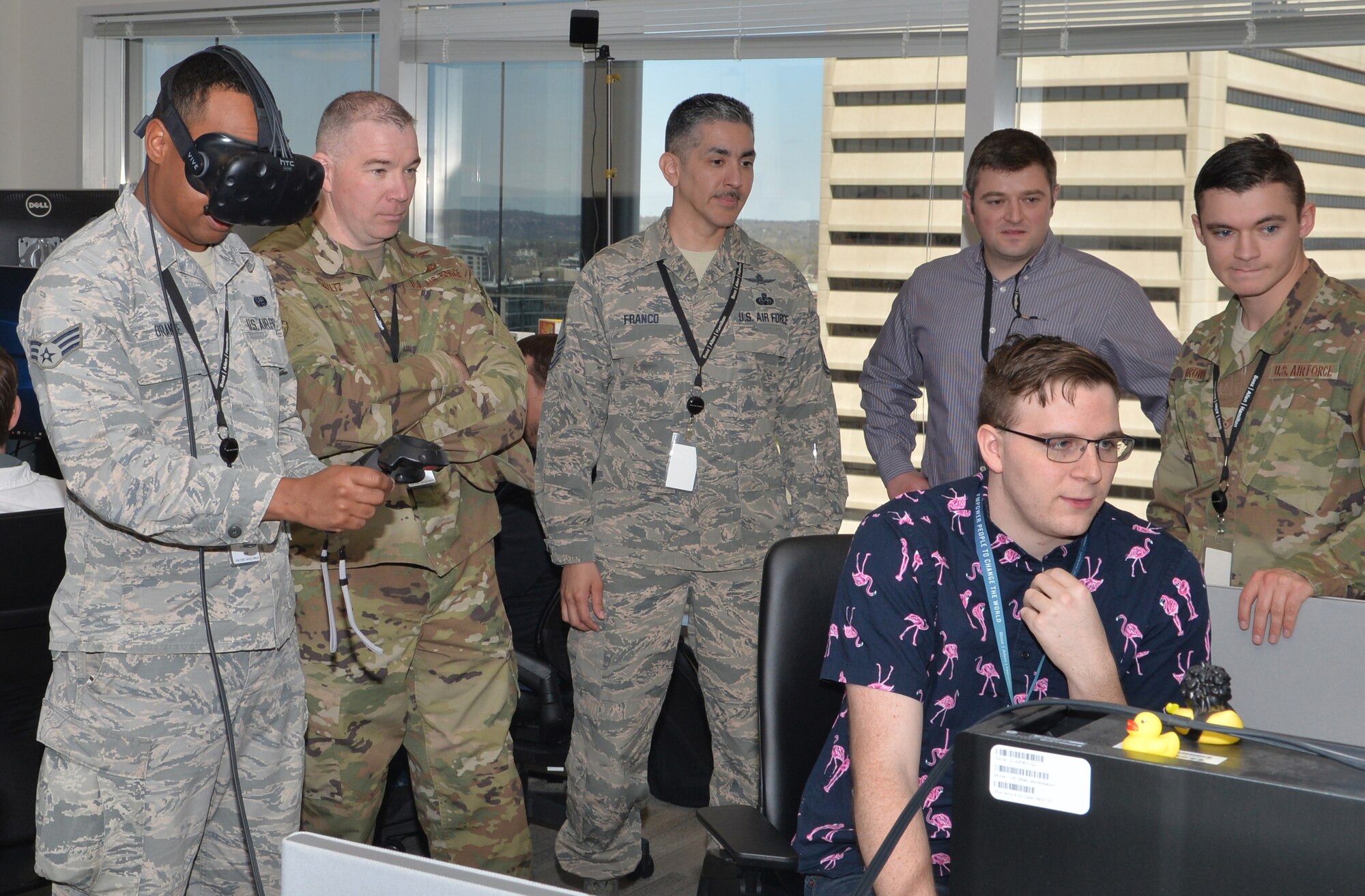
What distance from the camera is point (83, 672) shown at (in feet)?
5.55

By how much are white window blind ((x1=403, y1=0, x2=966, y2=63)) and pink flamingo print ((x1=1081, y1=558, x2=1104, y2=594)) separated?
9.03 feet

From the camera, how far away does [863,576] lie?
153cm

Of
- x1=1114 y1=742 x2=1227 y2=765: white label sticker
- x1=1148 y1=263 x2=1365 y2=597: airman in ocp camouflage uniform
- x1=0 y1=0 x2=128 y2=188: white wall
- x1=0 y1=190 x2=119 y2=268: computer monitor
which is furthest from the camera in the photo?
x1=0 y1=0 x2=128 y2=188: white wall

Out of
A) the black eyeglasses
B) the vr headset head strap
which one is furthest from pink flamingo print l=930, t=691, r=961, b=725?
the vr headset head strap

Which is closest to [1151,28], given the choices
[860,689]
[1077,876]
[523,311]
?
[523,311]

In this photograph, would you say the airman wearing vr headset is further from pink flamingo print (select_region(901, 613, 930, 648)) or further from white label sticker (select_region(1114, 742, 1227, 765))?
white label sticker (select_region(1114, 742, 1227, 765))

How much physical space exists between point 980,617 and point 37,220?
3.40m

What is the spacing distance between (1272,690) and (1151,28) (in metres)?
2.56

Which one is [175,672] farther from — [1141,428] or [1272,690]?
[1141,428]

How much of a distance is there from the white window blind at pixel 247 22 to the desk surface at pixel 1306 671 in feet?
14.0

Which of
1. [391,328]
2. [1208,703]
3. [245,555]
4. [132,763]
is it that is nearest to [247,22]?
[391,328]

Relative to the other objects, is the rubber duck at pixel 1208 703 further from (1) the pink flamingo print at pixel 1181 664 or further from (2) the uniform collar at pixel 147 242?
(2) the uniform collar at pixel 147 242

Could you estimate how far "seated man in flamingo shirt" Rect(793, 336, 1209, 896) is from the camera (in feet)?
4.66

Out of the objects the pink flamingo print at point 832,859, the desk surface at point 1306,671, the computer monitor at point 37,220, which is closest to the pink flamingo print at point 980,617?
the pink flamingo print at point 832,859
